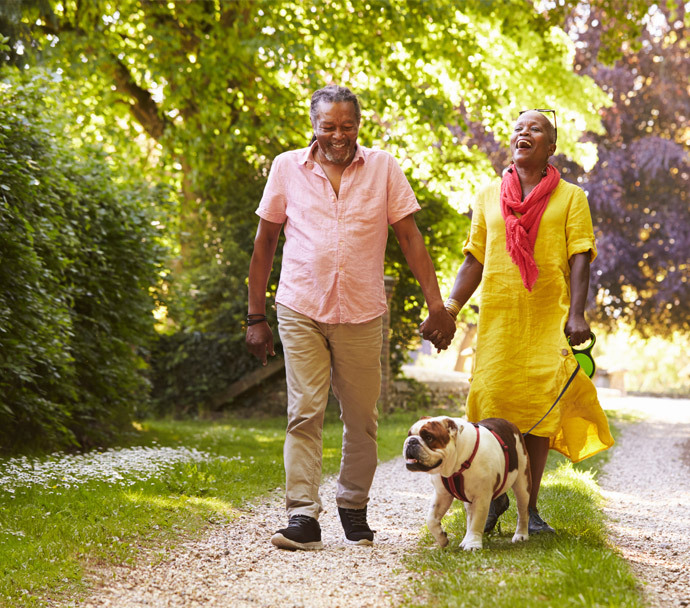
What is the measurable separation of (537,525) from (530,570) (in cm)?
104

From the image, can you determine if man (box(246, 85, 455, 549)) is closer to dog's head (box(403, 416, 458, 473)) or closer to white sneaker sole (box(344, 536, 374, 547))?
white sneaker sole (box(344, 536, 374, 547))

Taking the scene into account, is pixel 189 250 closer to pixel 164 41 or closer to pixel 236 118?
pixel 236 118

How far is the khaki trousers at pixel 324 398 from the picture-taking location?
4773mm

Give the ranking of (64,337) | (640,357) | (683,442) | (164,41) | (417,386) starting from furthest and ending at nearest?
(640,357)
(417,386)
(164,41)
(683,442)
(64,337)

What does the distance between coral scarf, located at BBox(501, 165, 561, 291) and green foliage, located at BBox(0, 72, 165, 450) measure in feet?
12.5

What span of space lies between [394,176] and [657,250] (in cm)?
2186

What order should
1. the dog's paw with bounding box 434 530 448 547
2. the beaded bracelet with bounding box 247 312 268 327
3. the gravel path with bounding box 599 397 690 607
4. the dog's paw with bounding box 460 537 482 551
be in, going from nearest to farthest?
the gravel path with bounding box 599 397 690 607 → the dog's paw with bounding box 460 537 482 551 → the dog's paw with bounding box 434 530 448 547 → the beaded bracelet with bounding box 247 312 268 327

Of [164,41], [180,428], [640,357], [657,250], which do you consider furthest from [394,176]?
[640,357]

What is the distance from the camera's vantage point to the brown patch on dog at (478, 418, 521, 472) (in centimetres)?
448

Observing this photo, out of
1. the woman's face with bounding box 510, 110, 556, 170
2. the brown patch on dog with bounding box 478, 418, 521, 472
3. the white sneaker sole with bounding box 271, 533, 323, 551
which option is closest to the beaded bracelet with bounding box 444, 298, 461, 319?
the brown patch on dog with bounding box 478, 418, 521, 472

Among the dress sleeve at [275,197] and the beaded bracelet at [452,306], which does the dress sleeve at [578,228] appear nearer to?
the beaded bracelet at [452,306]

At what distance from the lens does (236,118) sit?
16.2m

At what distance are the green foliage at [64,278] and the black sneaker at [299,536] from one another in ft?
11.0

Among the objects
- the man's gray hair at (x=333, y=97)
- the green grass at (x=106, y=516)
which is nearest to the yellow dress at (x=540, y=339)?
the man's gray hair at (x=333, y=97)
